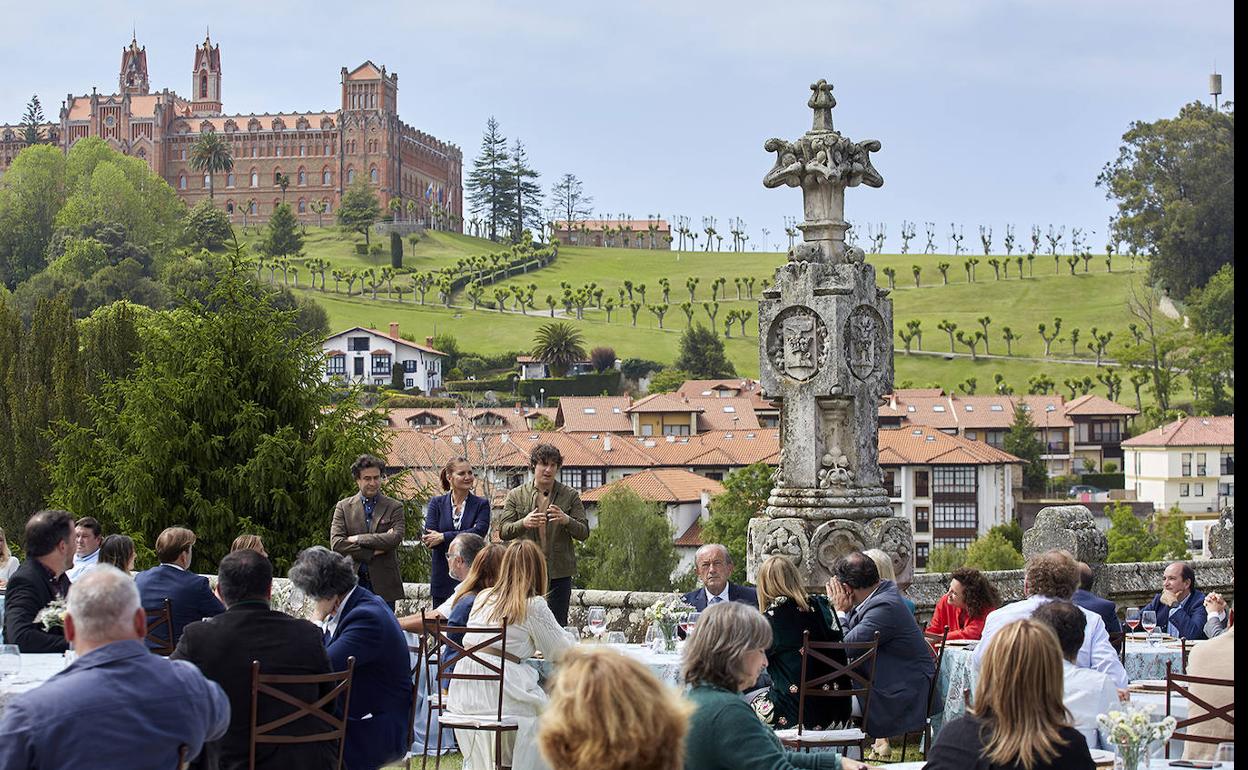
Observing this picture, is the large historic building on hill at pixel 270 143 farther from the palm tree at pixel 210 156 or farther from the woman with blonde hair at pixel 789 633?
the woman with blonde hair at pixel 789 633

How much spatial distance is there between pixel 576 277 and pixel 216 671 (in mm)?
127189

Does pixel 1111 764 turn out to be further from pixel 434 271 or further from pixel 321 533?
pixel 434 271

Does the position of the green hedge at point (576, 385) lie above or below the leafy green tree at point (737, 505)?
above

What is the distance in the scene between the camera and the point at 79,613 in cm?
427

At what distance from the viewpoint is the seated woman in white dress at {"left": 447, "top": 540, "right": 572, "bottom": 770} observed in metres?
6.91

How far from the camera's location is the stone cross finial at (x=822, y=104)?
10438 mm

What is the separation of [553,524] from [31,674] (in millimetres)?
3914

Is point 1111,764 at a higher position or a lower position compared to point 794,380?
lower

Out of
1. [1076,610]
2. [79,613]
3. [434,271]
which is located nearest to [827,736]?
[1076,610]

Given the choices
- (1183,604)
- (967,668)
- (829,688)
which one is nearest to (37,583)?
(829,688)

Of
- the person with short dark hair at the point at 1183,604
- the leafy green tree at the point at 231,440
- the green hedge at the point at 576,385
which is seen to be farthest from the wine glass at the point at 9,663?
the green hedge at the point at 576,385

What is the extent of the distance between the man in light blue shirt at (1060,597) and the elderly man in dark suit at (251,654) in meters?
2.60

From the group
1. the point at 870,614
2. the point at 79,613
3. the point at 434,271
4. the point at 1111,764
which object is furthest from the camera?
the point at 434,271

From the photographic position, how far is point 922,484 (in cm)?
7000
